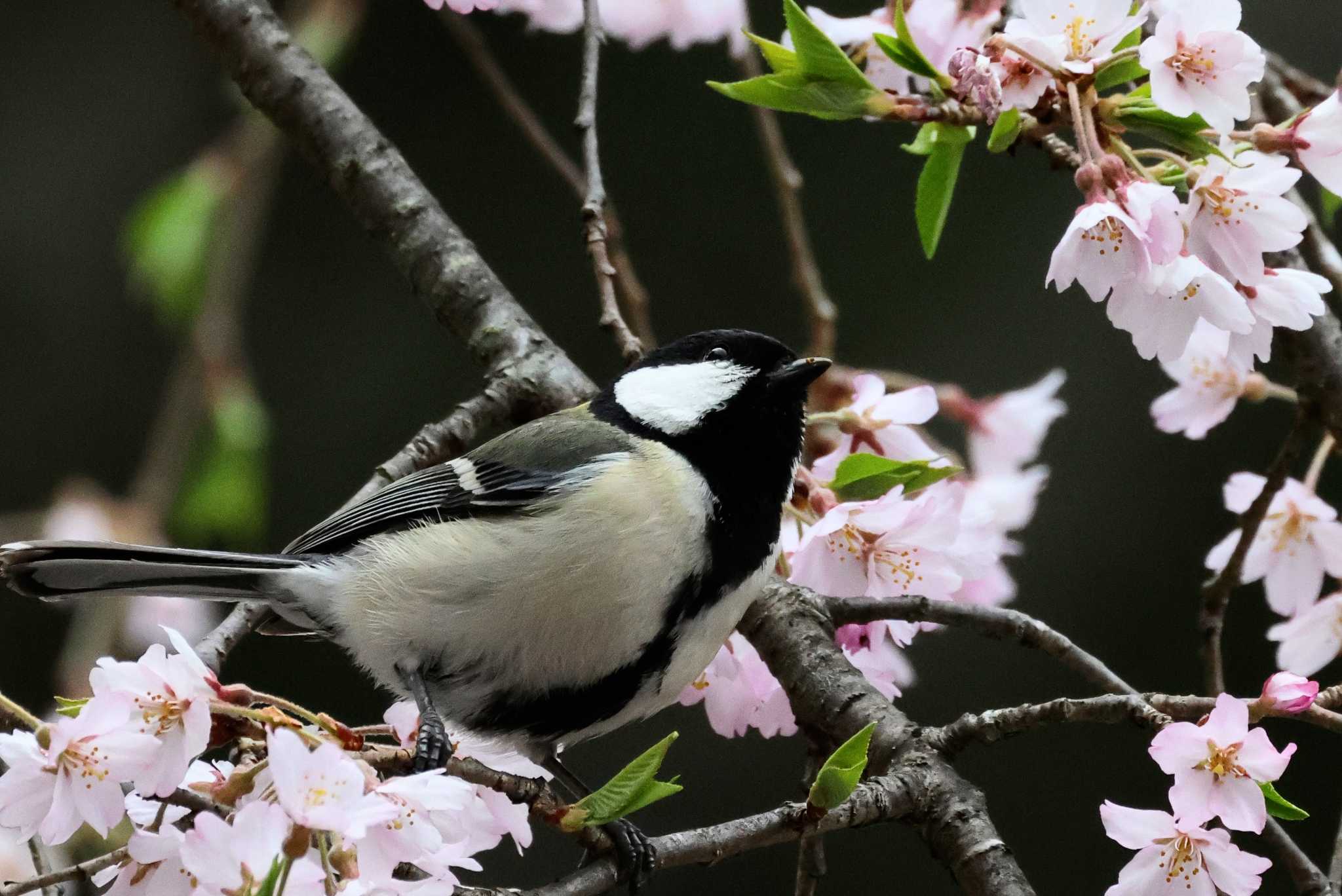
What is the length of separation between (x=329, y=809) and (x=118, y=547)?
47cm

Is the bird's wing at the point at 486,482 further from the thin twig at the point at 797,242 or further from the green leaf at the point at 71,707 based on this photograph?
the green leaf at the point at 71,707

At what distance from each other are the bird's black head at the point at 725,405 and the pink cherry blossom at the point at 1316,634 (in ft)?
1.47

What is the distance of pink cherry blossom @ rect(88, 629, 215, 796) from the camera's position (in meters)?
0.80

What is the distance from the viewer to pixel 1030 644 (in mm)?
1065

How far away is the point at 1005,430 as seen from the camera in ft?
5.23

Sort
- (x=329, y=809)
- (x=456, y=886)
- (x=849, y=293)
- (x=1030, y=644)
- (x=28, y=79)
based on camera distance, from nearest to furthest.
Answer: (x=329, y=809) → (x=456, y=886) → (x=1030, y=644) → (x=849, y=293) → (x=28, y=79)

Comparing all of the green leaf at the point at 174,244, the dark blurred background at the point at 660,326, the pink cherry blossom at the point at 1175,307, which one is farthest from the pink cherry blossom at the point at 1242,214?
the dark blurred background at the point at 660,326

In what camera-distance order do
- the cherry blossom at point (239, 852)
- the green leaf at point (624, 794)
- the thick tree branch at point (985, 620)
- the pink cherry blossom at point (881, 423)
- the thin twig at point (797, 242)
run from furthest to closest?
1. the thin twig at point (797, 242)
2. the pink cherry blossom at point (881, 423)
3. the thick tree branch at point (985, 620)
4. the green leaf at point (624, 794)
5. the cherry blossom at point (239, 852)

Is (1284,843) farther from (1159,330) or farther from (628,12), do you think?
(628,12)

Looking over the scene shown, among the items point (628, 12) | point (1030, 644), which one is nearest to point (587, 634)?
point (1030, 644)

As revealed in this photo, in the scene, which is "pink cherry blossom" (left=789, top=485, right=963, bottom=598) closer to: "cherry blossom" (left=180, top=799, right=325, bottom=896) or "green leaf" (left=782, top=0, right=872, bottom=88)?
"green leaf" (left=782, top=0, right=872, bottom=88)

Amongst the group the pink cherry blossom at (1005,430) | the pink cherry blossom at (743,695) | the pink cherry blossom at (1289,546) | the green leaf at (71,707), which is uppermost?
the green leaf at (71,707)

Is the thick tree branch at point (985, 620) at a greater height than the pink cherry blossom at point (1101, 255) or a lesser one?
lesser

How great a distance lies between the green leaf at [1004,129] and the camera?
0.95m
